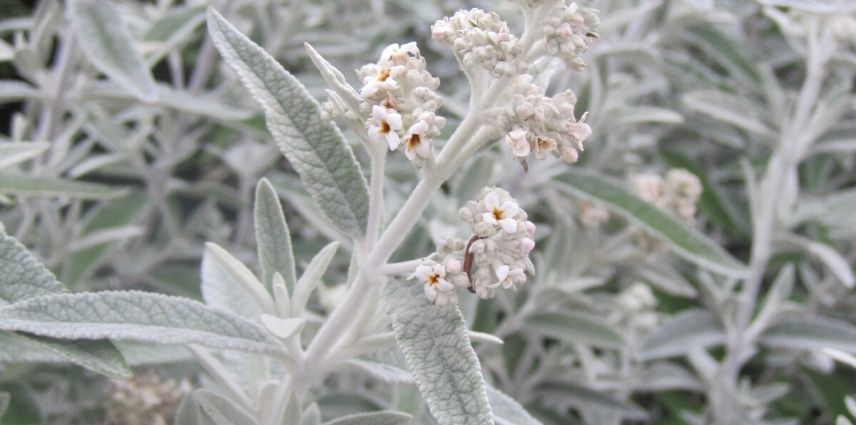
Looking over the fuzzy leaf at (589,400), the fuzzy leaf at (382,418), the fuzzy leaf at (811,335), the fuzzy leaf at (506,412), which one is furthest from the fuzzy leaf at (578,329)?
the fuzzy leaf at (382,418)

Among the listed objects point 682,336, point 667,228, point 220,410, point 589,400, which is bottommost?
point 589,400

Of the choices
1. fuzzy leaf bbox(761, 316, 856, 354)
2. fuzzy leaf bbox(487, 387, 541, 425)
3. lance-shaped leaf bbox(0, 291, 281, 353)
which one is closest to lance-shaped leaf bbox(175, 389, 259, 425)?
lance-shaped leaf bbox(0, 291, 281, 353)

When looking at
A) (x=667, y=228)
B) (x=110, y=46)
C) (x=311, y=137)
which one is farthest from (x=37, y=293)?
(x=667, y=228)

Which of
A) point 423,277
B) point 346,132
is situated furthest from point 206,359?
point 346,132

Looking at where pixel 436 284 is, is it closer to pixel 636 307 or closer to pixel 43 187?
pixel 43 187

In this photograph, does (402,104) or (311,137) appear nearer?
(402,104)

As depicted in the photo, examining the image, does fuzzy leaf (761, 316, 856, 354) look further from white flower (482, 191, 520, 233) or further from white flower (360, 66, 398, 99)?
white flower (360, 66, 398, 99)
